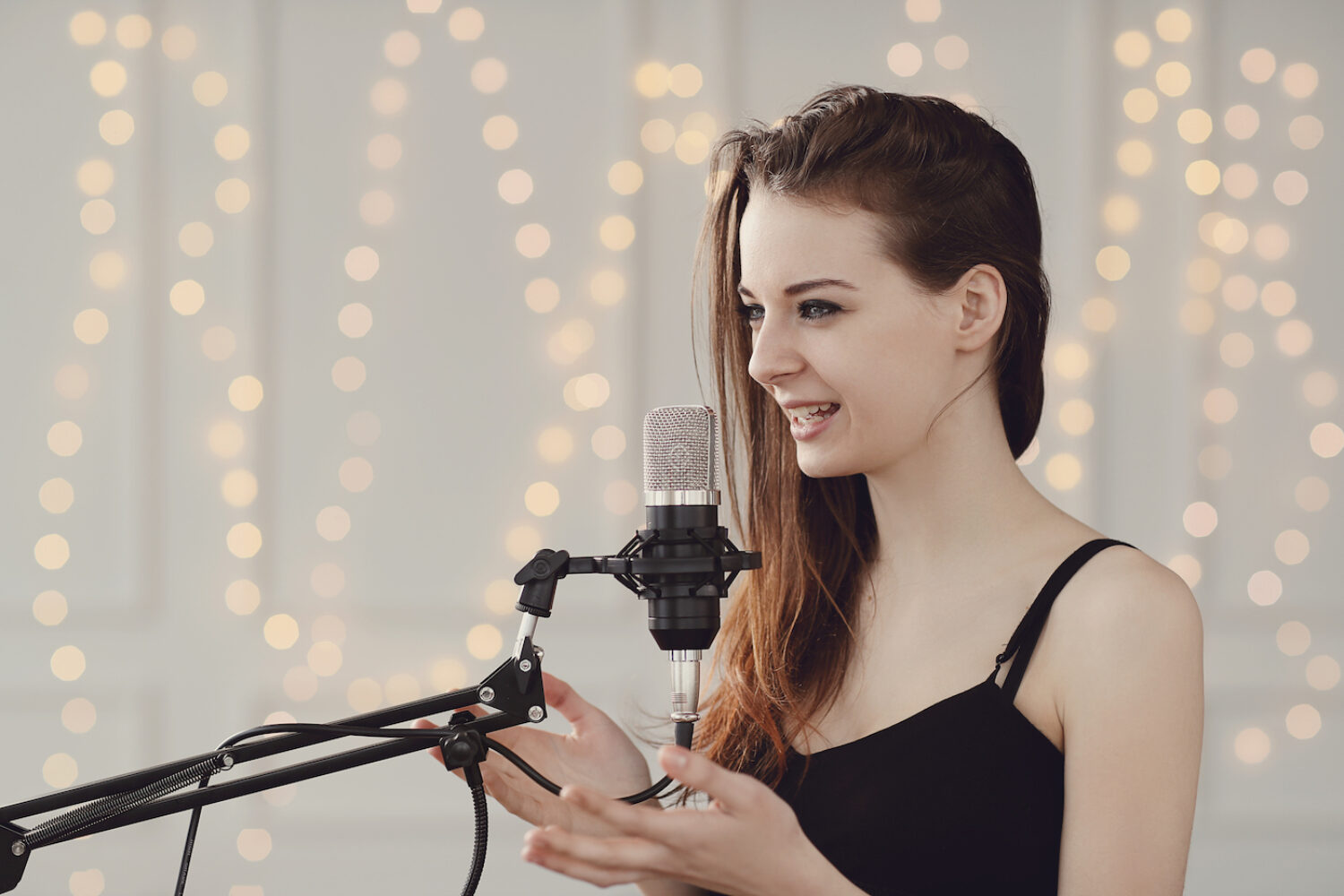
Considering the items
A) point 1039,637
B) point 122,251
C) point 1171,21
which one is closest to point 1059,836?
point 1039,637

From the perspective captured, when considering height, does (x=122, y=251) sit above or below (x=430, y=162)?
below

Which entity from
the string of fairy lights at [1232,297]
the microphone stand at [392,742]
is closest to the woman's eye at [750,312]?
the microphone stand at [392,742]

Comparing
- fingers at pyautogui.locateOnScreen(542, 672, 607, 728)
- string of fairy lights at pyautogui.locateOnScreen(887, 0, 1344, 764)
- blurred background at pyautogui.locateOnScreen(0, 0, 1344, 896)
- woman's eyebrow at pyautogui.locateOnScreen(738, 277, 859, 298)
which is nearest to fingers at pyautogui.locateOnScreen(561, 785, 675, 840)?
fingers at pyautogui.locateOnScreen(542, 672, 607, 728)

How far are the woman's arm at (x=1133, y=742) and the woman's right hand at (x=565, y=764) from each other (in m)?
0.46

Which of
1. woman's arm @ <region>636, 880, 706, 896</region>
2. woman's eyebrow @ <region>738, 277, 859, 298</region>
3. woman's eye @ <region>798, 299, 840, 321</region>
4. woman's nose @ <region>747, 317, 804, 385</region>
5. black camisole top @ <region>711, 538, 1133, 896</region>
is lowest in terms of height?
woman's arm @ <region>636, 880, 706, 896</region>

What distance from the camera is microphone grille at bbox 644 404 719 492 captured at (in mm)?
954

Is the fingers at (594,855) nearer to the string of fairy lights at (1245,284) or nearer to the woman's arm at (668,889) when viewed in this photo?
the woman's arm at (668,889)

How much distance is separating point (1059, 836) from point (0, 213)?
2255 millimetres

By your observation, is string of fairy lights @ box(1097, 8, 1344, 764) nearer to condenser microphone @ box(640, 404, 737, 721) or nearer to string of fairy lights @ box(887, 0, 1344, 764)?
string of fairy lights @ box(887, 0, 1344, 764)

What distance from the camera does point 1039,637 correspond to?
3.82 ft

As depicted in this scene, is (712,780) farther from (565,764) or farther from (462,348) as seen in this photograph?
(462,348)

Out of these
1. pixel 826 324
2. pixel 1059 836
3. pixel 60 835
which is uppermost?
pixel 826 324

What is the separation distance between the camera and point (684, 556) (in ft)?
2.97

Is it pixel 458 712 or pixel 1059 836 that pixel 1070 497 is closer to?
pixel 1059 836
